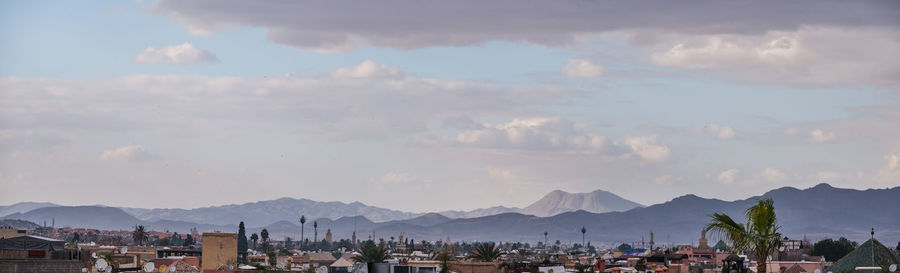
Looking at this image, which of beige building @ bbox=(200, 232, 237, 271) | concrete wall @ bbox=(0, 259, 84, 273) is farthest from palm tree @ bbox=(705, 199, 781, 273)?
beige building @ bbox=(200, 232, 237, 271)

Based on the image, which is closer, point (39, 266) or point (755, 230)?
point (755, 230)

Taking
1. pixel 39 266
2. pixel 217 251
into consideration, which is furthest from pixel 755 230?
pixel 217 251

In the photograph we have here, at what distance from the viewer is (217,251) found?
10731 cm

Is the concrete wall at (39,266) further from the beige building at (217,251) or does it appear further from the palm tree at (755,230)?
the beige building at (217,251)

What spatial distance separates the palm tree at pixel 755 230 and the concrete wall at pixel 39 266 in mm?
27767

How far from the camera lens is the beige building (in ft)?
350

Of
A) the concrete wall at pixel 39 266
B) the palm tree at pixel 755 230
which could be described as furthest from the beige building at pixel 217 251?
the palm tree at pixel 755 230

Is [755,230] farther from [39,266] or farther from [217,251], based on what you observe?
[217,251]

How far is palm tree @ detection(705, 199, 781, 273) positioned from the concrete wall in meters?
27.8

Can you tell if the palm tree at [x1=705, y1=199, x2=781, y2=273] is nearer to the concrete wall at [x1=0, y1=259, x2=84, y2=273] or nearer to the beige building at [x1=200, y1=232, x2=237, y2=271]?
the concrete wall at [x1=0, y1=259, x2=84, y2=273]

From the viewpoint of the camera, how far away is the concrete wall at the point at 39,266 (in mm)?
41969

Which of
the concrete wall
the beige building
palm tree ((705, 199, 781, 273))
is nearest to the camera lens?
palm tree ((705, 199, 781, 273))

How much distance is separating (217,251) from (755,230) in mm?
87462

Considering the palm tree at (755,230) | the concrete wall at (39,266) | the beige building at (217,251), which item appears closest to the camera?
the palm tree at (755,230)
